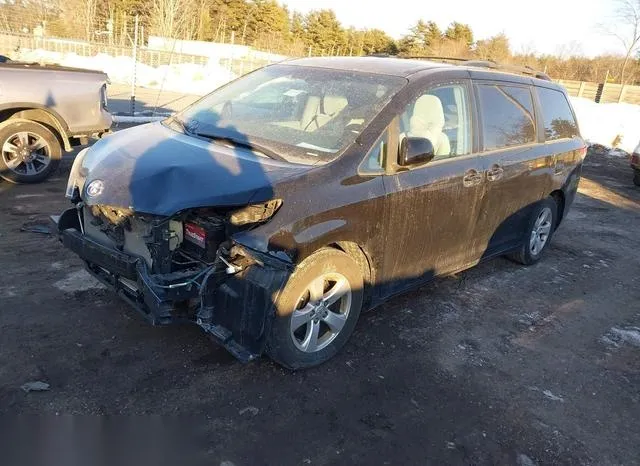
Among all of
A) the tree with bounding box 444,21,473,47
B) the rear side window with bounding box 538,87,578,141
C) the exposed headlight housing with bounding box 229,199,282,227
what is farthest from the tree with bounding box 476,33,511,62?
the exposed headlight housing with bounding box 229,199,282,227

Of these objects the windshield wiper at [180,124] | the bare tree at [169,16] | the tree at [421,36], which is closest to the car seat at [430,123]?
the windshield wiper at [180,124]

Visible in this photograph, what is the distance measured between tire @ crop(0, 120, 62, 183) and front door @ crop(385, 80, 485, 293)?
5152 millimetres

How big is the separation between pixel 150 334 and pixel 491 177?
295cm

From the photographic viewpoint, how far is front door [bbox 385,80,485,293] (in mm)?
3686

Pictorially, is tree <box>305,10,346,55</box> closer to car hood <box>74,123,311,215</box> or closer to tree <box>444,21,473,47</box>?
tree <box>444,21,473,47</box>

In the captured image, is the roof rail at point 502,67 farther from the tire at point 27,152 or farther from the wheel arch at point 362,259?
the tire at point 27,152

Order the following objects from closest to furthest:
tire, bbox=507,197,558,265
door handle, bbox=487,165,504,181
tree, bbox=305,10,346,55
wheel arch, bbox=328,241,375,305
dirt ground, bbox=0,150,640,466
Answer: dirt ground, bbox=0,150,640,466 < wheel arch, bbox=328,241,375,305 < door handle, bbox=487,165,504,181 < tire, bbox=507,197,558,265 < tree, bbox=305,10,346,55

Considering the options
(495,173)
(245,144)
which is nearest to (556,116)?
(495,173)

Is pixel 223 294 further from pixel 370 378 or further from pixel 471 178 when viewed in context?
pixel 471 178

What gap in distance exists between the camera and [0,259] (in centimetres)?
450

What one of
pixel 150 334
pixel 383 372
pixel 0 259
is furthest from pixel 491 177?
pixel 0 259

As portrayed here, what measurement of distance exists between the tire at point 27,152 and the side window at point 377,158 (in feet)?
16.7

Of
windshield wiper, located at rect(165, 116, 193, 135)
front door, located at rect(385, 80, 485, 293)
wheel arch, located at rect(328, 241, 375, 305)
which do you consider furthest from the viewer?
windshield wiper, located at rect(165, 116, 193, 135)

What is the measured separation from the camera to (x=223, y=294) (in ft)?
9.87
